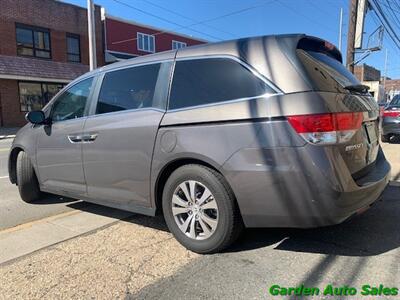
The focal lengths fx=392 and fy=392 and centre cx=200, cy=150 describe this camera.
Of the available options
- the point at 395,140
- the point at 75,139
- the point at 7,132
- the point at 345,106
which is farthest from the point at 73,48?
the point at 345,106

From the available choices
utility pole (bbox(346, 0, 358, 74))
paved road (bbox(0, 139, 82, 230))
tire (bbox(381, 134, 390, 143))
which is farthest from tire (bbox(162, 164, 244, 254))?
utility pole (bbox(346, 0, 358, 74))

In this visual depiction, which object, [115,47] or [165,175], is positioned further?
[115,47]

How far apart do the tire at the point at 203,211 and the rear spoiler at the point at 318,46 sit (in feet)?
4.49

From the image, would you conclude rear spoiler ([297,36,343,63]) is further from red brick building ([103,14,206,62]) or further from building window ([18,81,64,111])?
red brick building ([103,14,206,62])

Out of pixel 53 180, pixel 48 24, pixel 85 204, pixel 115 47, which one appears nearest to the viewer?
pixel 53 180

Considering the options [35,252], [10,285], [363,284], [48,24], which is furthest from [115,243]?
[48,24]

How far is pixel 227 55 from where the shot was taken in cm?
350

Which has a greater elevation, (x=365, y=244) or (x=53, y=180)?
(x=53, y=180)

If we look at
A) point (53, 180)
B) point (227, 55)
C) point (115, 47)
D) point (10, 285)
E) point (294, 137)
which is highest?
point (115, 47)

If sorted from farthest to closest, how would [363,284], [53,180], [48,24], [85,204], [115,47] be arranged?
[115,47] < [48,24] < [85,204] < [53,180] < [363,284]

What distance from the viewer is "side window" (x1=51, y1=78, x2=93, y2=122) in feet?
15.6

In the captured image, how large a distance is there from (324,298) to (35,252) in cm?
269

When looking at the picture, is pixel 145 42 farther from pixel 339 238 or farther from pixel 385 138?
pixel 339 238

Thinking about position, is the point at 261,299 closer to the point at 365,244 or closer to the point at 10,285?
the point at 365,244
